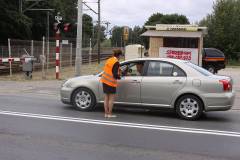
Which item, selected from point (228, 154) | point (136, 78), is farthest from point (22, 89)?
point (228, 154)

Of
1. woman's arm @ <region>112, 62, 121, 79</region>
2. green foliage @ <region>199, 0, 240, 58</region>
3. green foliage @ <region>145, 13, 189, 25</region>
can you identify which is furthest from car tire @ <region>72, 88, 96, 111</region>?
green foliage @ <region>145, 13, 189, 25</region>

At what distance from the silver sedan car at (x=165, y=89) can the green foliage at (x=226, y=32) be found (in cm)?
4376

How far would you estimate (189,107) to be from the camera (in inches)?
398

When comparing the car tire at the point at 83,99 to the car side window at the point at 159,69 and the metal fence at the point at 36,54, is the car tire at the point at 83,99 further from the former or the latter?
the metal fence at the point at 36,54

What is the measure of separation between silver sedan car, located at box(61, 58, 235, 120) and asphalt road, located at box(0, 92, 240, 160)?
343mm

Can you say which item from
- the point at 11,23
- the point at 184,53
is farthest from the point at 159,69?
the point at 11,23

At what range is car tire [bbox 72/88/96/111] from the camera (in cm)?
1105

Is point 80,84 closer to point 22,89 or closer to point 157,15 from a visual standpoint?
point 22,89

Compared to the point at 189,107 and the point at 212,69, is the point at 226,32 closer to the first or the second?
the point at 212,69

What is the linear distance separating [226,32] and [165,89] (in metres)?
45.4

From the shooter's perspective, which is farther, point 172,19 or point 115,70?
point 172,19

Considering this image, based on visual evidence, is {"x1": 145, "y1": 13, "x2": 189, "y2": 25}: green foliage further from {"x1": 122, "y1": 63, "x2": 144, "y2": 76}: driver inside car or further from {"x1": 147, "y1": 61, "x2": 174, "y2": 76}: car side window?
{"x1": 147, "y1": 61, "x2": 174, "y2": 76}: car side window

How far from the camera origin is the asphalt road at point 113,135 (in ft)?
22.2

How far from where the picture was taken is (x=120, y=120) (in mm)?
9875
